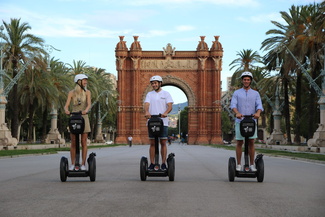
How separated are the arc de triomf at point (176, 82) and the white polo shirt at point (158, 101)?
7243 cm

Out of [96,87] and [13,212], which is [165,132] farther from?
[96,87]

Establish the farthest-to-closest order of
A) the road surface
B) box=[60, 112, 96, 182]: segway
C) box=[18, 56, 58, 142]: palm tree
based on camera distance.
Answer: box=[18, 56, 58, 142]: palm tree < box=[60, 112, 96, 182]: segway < the road surface

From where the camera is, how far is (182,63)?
277ft

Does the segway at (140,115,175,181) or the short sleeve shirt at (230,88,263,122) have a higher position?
the short sleeve shirt at (230,88,263,122)

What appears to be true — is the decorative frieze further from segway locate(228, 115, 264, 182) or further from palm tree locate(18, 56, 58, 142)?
segway locate(228, 115, 264, 182)

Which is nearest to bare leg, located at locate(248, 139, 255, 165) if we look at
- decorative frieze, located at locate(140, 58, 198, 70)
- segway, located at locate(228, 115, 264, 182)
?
segway, located at locate(228, 115, 264, 182)

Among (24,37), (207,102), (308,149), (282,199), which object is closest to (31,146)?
(24,37)

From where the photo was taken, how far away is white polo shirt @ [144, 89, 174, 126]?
33.7ft

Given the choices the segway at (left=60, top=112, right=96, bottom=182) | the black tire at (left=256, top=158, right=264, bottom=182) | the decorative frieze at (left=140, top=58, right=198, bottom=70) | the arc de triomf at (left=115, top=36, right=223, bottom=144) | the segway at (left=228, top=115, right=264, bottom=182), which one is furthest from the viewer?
the decorative frieze at (left=140, top=58, right=198, bottom=70)

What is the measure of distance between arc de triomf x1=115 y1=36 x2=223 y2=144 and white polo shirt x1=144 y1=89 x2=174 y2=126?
238 ft

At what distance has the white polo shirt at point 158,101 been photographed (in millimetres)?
10281

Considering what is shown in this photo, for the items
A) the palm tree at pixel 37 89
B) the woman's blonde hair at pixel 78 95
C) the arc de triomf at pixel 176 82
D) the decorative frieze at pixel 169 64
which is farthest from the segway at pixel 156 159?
the decorative frieze at pixel 169 64

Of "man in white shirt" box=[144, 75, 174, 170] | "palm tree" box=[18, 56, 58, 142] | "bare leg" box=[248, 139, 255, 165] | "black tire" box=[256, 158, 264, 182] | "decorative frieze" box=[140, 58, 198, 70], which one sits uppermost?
"decorative frieze" box=[140, 58, 198, 70]

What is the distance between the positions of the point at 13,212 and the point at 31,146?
36176 mm
